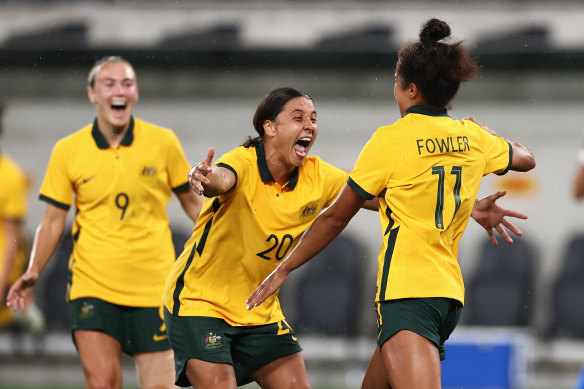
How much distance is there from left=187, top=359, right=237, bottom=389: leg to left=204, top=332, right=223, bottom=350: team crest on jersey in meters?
0.08

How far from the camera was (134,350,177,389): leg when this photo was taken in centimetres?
629

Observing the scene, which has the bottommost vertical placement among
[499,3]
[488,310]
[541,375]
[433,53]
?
[541,375]

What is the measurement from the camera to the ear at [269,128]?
17.7 ft

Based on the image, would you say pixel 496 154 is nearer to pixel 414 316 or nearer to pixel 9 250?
pixel 414 316

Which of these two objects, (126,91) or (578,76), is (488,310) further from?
(126,91)

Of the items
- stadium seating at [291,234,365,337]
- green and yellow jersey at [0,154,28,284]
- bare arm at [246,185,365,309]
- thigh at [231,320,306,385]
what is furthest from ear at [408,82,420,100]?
stadium seating at [291,234,365,337]

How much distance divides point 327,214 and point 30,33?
881 cm

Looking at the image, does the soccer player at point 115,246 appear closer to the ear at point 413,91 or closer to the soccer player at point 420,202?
the soccer player at point 420,202

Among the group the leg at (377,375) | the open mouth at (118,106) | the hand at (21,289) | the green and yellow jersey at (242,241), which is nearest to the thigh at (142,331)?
the hand at (21,289)

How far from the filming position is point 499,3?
12992 millimetres

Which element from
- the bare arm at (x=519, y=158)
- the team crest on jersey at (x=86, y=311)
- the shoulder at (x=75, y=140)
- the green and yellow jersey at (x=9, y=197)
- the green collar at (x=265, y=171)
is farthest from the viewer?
the green and yellow jersey at (x=9, y=197)

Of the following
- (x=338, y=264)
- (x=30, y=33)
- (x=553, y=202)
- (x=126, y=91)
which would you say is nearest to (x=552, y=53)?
(x=553, y=202)

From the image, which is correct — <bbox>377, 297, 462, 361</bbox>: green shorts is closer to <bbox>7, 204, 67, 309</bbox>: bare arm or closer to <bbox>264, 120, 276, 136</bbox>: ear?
<bbox>264, 120, 276, 136</bbox>: ear

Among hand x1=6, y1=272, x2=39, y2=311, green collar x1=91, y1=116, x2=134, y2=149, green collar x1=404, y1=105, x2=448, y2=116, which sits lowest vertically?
hand x1=6, y1=272, x2=39, y2=311
